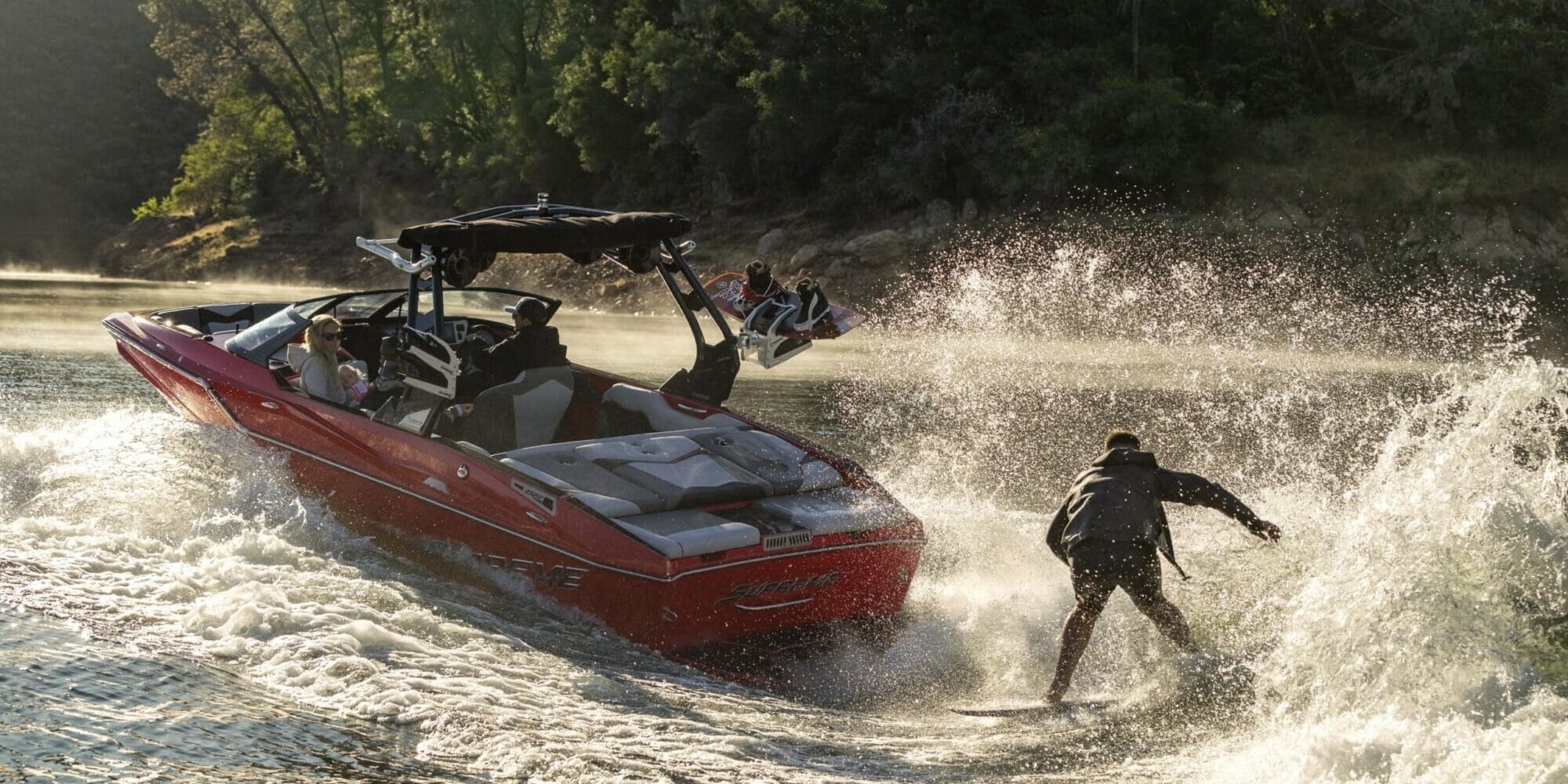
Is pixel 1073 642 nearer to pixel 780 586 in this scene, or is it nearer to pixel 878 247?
pixel 780 586

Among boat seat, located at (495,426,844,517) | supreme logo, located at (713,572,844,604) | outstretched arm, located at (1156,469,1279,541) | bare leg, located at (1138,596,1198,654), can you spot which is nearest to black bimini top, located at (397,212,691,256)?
boat seat, located at (495,426,844,517)

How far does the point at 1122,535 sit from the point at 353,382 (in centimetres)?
657

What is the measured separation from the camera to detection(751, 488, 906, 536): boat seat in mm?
9320

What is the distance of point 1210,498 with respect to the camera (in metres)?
8.73

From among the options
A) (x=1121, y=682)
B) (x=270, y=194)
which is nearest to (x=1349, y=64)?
(x=1121, y=682)

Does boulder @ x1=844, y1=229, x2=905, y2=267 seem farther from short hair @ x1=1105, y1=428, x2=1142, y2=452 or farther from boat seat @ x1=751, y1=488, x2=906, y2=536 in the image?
short hair @ x1=1105, y1=428, x2=1142, y2=452

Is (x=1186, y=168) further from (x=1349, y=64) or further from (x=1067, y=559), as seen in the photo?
(x=1067, y=559)

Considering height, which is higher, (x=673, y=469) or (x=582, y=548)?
(x=673, y=469)

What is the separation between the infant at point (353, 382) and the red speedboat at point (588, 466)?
10.4 inches

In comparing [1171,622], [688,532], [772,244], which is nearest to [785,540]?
[688,532]

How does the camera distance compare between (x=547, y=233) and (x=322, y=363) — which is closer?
(x=547, y=233)

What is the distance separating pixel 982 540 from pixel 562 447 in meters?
3.13

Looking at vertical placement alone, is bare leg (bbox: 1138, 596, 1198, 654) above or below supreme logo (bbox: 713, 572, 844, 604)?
below

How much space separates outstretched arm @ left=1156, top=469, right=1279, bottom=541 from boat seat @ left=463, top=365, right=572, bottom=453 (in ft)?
13.7
